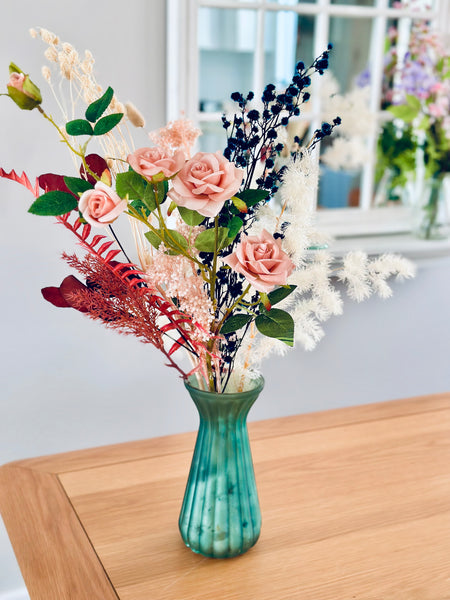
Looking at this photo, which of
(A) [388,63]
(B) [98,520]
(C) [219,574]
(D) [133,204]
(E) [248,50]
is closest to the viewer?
(D) [133,204]

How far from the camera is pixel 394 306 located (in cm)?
225

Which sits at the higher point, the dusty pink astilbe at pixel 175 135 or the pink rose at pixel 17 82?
the pink rose at pixel 17 82

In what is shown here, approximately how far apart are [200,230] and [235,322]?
0.12m

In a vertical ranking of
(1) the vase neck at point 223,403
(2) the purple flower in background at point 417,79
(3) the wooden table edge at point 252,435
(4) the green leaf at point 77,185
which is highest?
(2) the purple flower in background at point 417,79

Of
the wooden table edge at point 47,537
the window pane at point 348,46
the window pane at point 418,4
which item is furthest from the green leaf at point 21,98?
the window pane at point 348,46

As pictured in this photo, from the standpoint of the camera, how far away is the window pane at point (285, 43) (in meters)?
2.77

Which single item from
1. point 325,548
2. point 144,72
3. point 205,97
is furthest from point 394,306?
point 205,97

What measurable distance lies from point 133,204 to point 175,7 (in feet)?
3.63

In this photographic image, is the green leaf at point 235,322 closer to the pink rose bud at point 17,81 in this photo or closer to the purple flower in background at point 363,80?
the pink rose bud at point 17,81

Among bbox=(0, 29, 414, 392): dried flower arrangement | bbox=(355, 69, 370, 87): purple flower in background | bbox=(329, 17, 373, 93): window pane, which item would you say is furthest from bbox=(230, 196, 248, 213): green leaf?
bbox=(329, 17, 373, 93): window pane

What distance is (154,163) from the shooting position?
0.69 m

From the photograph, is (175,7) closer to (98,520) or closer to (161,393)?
(161,393)

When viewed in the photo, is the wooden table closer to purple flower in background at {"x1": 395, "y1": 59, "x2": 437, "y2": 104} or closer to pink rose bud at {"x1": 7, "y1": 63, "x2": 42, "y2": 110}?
pink rose bud at {"x1": 7, "y1": 63, "x2": 42, "y2": 110}

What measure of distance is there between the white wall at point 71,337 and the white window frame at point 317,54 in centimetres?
4
